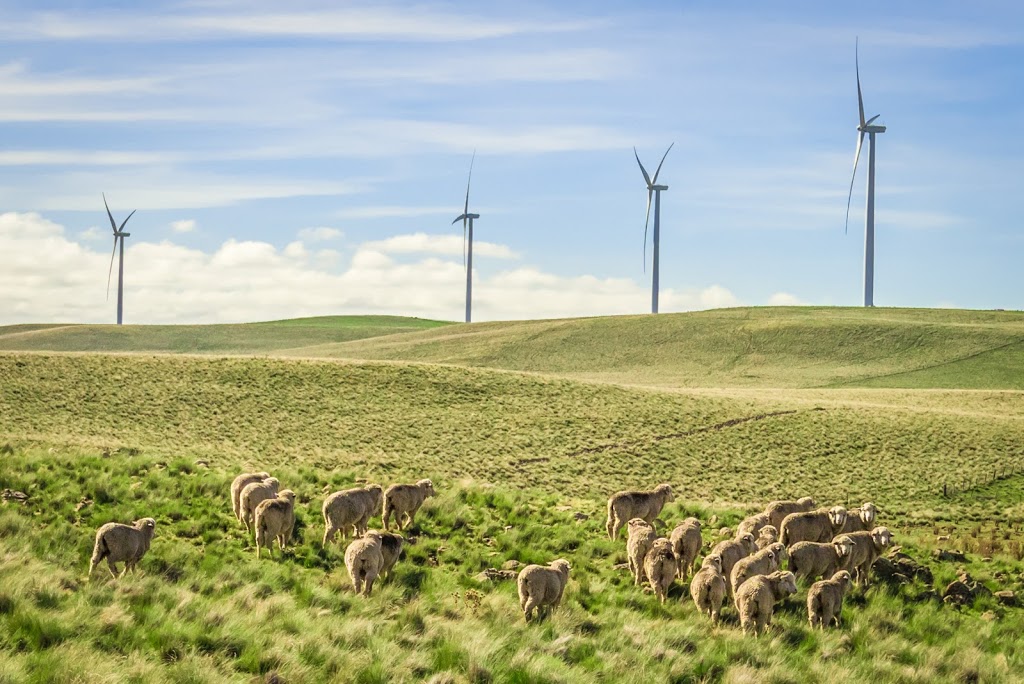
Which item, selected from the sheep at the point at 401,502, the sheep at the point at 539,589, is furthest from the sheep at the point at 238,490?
the sheep at the point at 539,589

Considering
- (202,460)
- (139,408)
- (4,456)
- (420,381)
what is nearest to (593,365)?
(420,381)

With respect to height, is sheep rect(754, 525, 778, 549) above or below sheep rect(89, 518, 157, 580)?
below

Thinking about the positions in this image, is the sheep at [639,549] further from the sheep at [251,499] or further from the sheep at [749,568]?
A: the sheep at [251,499]

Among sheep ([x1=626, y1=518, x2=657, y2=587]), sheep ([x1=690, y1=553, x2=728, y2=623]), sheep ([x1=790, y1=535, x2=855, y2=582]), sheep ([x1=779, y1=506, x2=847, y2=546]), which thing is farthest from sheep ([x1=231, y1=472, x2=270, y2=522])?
sheep ([x1=779, y1=506, x2=847, y2=546])

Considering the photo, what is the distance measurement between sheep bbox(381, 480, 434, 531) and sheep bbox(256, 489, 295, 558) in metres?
2.54

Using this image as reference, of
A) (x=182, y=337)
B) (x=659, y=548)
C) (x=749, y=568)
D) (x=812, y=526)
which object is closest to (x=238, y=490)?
(x=659, y=548)

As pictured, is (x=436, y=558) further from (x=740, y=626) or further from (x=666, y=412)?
(x=666, y=412)

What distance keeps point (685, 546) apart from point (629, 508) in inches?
159

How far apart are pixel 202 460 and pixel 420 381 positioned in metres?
24.8

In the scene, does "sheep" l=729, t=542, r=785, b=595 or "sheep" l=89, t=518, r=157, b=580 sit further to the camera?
"sheep" l=729, t=542, r=785, b=595

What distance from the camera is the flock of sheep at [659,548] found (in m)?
13.6

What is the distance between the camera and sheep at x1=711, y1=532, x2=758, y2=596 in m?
15.9

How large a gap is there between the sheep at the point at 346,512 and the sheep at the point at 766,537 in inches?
297

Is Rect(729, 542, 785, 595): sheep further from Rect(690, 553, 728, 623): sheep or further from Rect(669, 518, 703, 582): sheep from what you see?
Rect(669, 518, 703, 582): sheep
